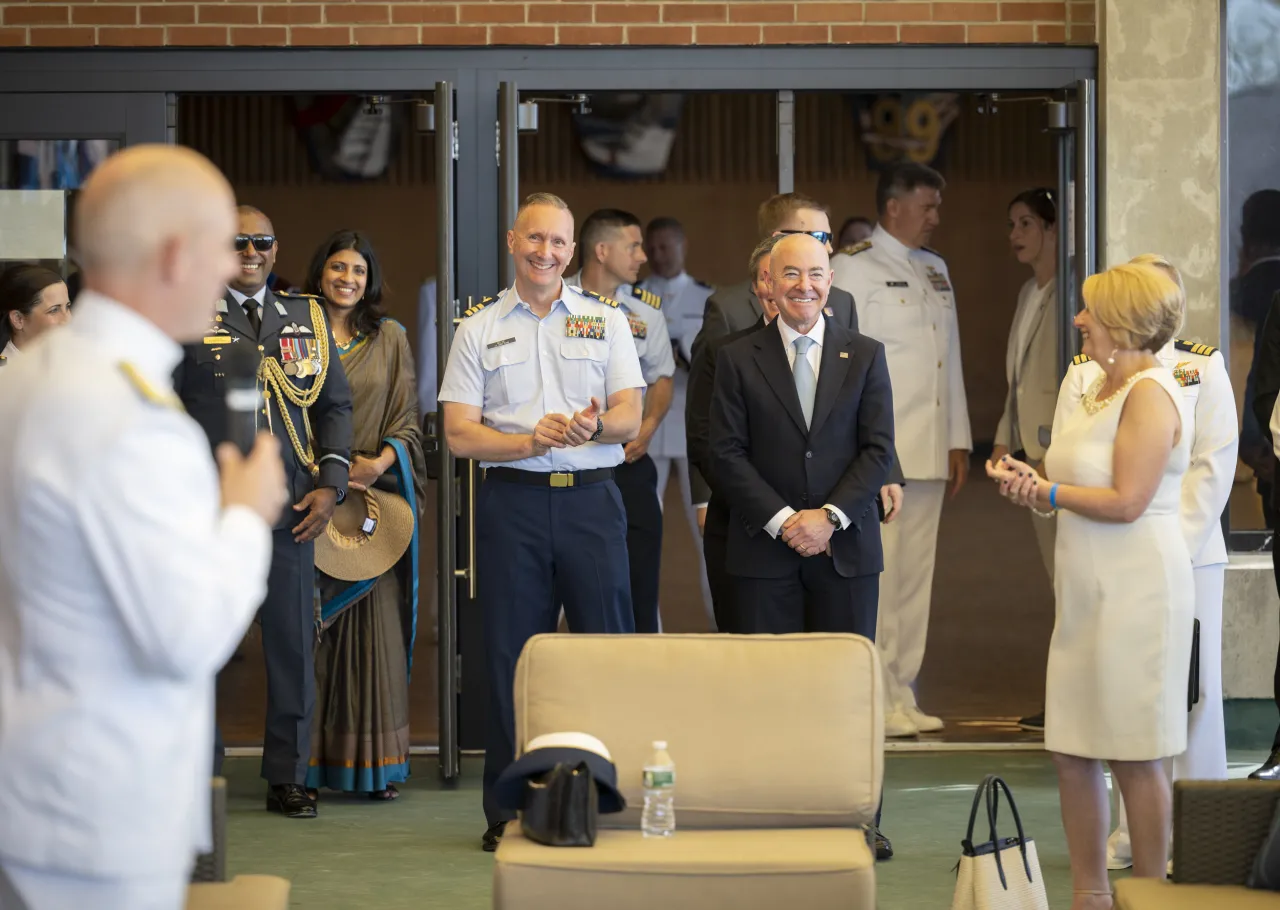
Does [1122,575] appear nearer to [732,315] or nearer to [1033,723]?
[732,315]

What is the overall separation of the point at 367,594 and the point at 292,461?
558 millimetres

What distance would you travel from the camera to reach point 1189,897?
2.87m

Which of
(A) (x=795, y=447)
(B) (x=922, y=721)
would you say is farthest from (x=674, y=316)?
(A) (x=795, y=447)

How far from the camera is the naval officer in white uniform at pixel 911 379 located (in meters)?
6.16

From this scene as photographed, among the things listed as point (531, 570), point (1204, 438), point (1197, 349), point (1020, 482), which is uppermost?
point (1197, 349)

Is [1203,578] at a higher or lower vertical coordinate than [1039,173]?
lower

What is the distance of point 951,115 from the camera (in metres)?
13.6

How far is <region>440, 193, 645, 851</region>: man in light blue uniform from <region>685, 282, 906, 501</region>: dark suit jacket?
41 cm

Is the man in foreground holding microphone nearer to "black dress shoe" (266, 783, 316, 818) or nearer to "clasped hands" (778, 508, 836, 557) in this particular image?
"clasped hands" (778, 508, 836, 557)

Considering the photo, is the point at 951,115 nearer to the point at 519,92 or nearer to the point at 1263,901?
the point at 519,92

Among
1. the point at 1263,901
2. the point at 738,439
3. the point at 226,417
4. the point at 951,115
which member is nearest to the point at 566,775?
the point at 1263,901

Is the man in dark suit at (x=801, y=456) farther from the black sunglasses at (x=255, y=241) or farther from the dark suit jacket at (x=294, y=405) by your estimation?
the black sunglasses at (x=255, y=241)

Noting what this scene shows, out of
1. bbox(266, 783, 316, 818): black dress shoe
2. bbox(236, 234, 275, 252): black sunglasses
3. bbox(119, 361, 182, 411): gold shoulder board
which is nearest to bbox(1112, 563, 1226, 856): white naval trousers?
bbox(266, 783, 316, 818): black dress shoe

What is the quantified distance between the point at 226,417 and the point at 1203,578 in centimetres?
267
